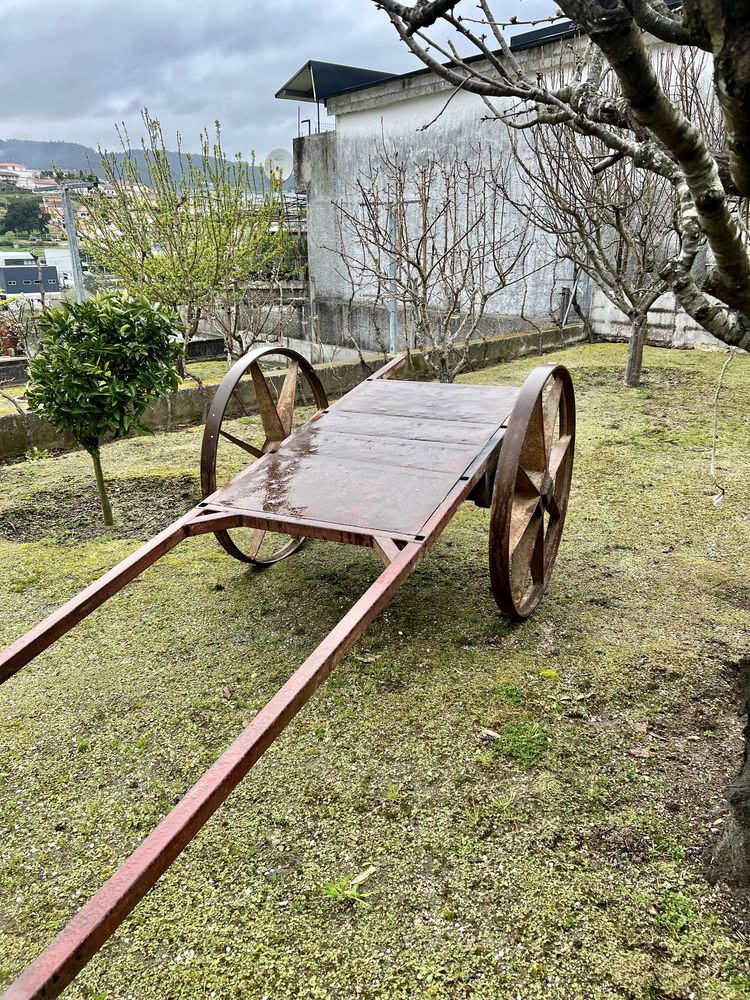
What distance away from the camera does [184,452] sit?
580cm

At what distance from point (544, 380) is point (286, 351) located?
4.82ft

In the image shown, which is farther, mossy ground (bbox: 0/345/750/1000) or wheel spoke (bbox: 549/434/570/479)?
wheel spoke (bbox: 549/434/570/479)

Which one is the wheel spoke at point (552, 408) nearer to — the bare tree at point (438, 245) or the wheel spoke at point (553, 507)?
the wheel spoke at point (553, 507)

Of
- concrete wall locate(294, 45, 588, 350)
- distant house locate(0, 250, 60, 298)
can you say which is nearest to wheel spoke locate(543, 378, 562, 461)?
concrete wall locate(294, 45, 588, 350)

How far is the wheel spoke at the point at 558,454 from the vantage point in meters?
3.63

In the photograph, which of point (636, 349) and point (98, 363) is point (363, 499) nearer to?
point (98, 363)

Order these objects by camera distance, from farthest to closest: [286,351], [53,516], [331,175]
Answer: [331,175] → [53,516] → [286,351]

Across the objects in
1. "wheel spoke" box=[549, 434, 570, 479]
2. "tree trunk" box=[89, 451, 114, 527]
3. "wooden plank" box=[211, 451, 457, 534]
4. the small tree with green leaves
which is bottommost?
"tree trunk" box=[89, 451, 114, 527]

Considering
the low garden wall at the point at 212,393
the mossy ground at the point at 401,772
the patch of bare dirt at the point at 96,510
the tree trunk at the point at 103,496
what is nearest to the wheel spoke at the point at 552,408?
the mossy ground at the point at 401,772

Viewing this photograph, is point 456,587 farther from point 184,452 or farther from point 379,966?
point 184,452

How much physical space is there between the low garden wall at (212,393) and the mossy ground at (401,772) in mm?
1800

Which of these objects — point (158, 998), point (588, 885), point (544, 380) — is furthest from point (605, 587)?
point (158, 998)

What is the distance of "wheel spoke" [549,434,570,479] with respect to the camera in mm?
3630

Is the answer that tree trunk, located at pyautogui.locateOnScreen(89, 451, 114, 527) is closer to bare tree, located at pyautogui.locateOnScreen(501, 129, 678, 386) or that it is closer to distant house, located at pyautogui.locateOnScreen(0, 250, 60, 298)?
bare tree, located at pyautogui.locateOnScreen(501, 129, 678, 386)
